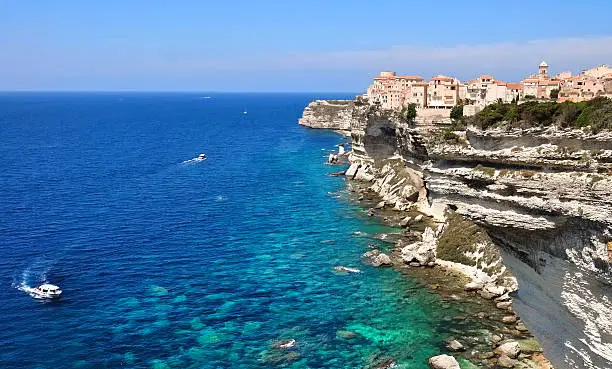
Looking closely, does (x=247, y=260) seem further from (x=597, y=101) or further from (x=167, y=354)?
(x=597, y=101)

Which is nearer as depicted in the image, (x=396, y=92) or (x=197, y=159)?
(x=396, y=92)

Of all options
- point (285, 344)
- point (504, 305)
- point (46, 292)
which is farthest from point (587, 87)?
point (46, 292)

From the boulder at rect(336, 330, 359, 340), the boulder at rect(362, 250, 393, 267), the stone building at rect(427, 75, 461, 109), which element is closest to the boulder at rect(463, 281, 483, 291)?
the boulder at rect(362, 250, 393, 267)

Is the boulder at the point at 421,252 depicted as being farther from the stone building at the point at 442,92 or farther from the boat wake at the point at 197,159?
the boat wake at the point at 197,159

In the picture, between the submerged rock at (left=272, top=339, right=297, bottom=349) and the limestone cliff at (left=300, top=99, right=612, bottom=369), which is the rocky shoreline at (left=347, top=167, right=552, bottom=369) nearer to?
the limestone cliff at (left=300, top=99, right=612, bottom=369)

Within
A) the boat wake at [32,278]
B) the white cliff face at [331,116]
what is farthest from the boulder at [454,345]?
the white cliff face at [331,116]

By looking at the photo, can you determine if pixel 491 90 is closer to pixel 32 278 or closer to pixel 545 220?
pixel 545 220
